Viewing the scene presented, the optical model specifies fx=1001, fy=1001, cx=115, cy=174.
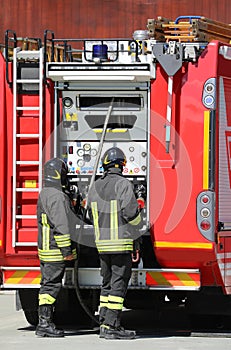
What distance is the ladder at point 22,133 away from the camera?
966cm

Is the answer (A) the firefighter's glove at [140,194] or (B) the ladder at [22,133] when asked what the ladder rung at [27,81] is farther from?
(A) the firefighter's glove at [140,194]

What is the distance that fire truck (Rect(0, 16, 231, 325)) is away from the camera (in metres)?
9.44

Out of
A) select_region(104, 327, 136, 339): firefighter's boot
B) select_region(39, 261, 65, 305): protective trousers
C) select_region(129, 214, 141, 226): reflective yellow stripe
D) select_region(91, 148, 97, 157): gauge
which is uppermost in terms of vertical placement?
select_region(91, 148, 97, 157): gauge

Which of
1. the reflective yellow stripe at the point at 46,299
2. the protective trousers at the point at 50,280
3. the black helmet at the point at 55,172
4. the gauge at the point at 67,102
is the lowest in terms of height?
the reflective yellow stripe at the point at 46,299

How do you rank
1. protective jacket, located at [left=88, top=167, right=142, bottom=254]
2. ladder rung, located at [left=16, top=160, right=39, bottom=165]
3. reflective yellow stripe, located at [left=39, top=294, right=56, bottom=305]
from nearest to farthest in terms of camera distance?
protective jacket, located at [left=88, top=167, right=142, bottom=254] → reflective yellow stripe, located at [left=39, top=294, right=56, bottom=305] → ladder rung, located at [left=16, top=160, right=39, bottom=165]

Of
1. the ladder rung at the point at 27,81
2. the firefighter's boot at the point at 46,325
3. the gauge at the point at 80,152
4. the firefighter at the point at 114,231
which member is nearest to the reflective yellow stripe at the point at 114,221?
the firefighter at the point at 114,231

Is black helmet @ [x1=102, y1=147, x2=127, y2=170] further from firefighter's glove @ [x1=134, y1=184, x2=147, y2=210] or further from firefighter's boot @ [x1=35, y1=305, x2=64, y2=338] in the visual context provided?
firefighter's boot @ [x1=35, y1=305, x2=64, y2=338]

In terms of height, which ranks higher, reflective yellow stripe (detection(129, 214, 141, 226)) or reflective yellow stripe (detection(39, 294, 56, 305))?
reflective yellow stripe (detection(129, 214, 141, 226))

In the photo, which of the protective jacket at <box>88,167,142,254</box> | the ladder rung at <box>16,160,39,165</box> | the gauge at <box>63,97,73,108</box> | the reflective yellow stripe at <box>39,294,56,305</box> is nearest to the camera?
the protective jacket at <box>88,167,142,254</box>

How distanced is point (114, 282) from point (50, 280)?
0.61m

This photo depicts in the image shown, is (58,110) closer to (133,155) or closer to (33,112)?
(33,112)

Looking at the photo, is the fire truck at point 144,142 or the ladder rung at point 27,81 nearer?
the fire truck at point 144,142

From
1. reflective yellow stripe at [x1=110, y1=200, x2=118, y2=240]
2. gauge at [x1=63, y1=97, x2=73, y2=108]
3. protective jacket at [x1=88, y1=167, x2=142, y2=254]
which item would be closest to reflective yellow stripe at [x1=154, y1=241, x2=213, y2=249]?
protective jacket at [x1=88, y1=167, x2=142, y2=254]

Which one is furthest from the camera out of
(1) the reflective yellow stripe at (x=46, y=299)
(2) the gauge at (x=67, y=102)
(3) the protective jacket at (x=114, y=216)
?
(2) the gauge at (x=67, y=102)
